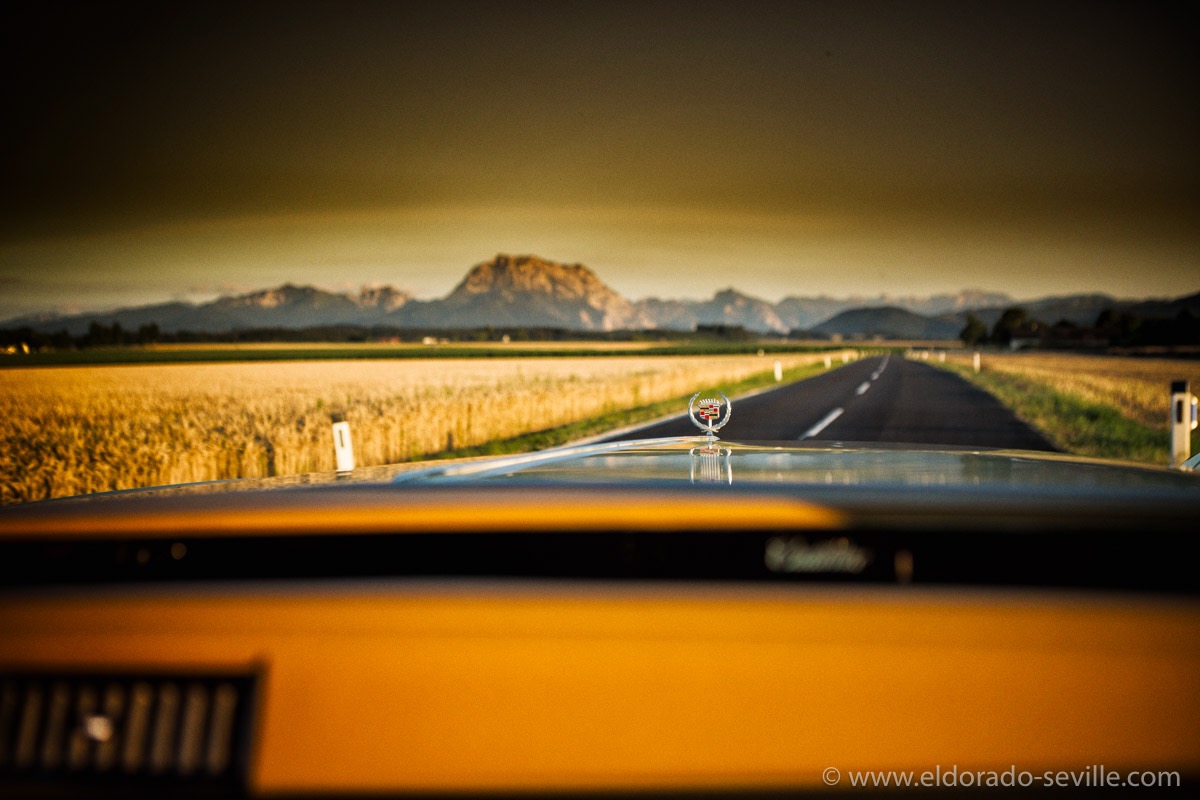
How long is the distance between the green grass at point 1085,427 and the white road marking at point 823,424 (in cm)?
437

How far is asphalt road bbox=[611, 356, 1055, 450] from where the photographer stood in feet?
60.6

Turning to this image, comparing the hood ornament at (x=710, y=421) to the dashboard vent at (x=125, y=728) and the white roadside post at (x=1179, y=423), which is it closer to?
the dashboard vent at (x=125, y=728)

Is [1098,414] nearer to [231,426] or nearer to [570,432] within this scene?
[570,432]

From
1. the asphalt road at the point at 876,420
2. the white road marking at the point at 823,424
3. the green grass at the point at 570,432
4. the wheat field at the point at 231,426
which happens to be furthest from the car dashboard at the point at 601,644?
the white road marking at the point at 823,424

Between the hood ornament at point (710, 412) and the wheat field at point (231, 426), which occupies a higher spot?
the hood ornament at point (710, 412)

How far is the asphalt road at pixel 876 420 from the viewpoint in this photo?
18.5 meters

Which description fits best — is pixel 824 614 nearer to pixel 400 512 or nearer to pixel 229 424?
pixel 400 512

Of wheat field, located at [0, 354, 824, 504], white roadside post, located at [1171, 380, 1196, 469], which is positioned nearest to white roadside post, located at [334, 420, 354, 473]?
wheat field, located at [0, 354, 824, 504]

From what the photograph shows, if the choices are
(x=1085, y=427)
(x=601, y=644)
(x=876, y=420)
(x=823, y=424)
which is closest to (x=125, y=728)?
(x=601, y=644)

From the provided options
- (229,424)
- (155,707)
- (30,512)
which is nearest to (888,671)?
(155,707)

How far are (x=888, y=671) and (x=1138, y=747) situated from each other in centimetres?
35

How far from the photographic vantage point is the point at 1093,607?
1392mm

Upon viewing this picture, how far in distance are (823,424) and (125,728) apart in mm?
20493

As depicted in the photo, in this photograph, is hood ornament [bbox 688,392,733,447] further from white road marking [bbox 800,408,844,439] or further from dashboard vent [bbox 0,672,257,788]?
white road marking [bbox 800,408,844,439]
